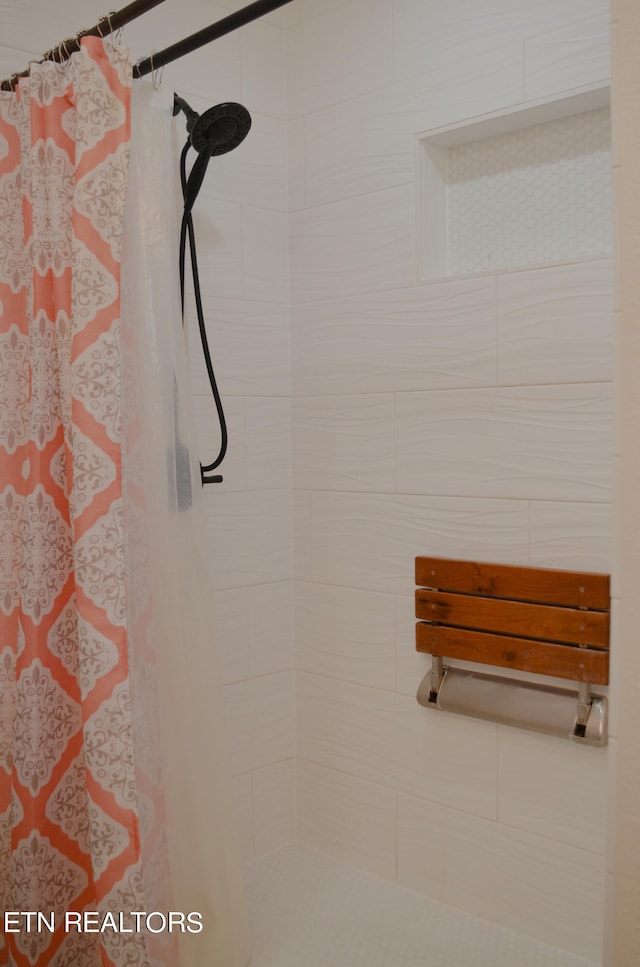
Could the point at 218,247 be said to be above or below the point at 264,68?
below

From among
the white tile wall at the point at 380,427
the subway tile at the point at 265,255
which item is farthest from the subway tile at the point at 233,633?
the subway tile at the point at 265,255

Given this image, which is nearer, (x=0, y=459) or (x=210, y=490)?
(x=0, y=459)

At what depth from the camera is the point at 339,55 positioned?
2160mm

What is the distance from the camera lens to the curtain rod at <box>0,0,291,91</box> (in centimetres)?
141

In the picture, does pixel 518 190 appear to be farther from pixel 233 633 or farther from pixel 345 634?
pixel 233 633

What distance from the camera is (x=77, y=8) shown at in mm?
1888

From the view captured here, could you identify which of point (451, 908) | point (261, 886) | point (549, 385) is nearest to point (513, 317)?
point (549, 385)

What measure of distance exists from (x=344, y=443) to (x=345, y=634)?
52 centimetres

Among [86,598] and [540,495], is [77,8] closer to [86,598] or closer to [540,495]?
[86,598]

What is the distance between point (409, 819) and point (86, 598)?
113cm

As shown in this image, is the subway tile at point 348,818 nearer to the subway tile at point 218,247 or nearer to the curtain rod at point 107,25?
the subway tile at point 218,247

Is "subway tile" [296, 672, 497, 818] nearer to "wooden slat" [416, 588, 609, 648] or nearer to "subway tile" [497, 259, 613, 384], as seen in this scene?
"wooden slat" [416, 588, 609, 648]

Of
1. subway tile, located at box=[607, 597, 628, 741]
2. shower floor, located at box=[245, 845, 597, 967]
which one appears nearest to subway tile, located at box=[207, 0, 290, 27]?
subway tile, located at box=[607, 597, 628, 741]

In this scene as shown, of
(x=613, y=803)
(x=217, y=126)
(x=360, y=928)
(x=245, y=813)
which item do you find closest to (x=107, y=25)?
(x=217, y=126)
